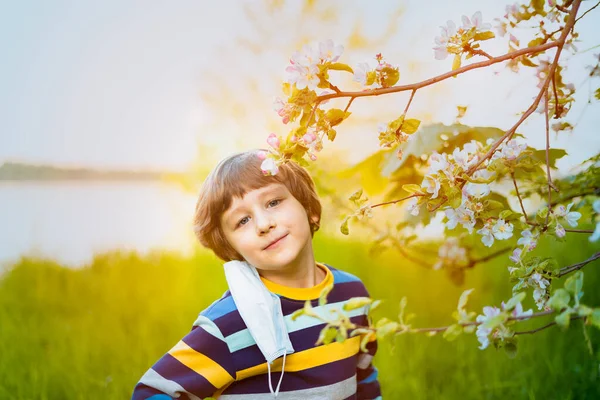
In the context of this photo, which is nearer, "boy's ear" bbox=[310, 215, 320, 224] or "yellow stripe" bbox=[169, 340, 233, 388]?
"yellow stripe" bbox=[169, 340, 233, 388]

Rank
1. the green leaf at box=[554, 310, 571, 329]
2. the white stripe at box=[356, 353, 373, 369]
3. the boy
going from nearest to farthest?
the green leaf at box=[554, 310, 571, 329] → the boy → the white stripe at box=[356, 353, 373, 369]

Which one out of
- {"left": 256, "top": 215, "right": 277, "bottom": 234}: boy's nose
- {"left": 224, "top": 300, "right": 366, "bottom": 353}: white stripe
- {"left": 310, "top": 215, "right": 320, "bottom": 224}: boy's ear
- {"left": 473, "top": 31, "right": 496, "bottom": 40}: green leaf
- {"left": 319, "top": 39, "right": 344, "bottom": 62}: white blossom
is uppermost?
{"left": 473, "top": 31, "right": 496, "bottom": 40}: green leaf

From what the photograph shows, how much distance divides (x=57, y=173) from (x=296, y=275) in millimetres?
556

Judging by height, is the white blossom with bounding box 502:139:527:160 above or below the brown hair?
below

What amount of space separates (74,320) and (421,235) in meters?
0.84

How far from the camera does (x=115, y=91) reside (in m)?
1.22

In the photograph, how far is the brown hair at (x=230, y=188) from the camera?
1.03 m

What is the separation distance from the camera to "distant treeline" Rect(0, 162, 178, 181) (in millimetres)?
1225

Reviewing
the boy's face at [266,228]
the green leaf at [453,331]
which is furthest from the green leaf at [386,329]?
the boy's face at [266,228]

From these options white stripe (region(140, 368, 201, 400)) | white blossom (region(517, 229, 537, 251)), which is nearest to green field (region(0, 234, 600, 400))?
white stripe (region(140, 368, 201, 400))

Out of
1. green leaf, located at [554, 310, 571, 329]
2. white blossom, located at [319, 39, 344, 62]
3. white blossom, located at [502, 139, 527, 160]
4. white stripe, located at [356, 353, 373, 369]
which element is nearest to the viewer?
green leaf, located at [554, 310, 571, 329]

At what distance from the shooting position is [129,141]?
47.9 inches

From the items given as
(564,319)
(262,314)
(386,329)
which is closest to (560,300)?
(564,319)

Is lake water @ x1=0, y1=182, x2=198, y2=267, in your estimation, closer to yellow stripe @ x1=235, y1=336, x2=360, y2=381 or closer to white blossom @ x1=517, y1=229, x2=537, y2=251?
yellow stripe @ x1=235, y1=336, x2=360, y2=381
